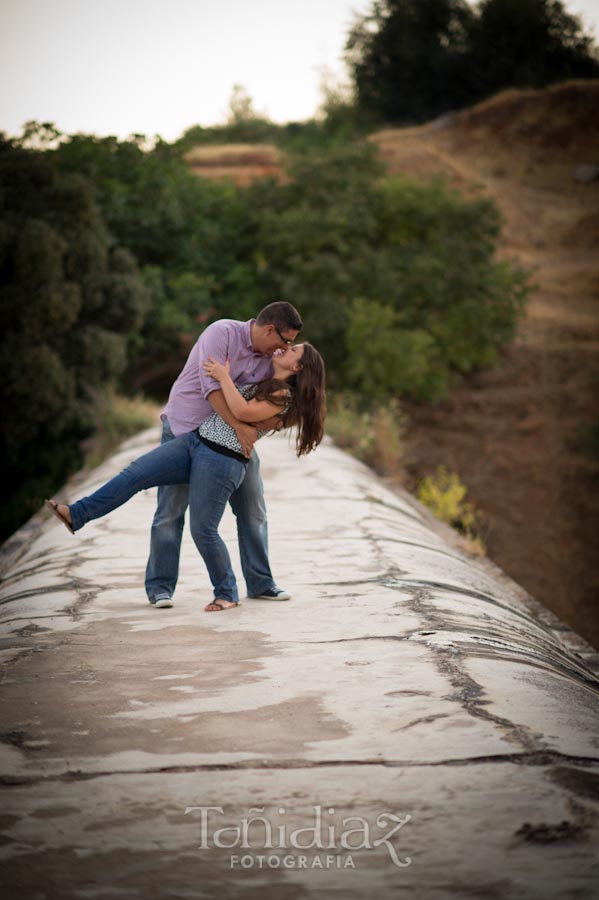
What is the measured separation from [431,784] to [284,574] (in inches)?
105

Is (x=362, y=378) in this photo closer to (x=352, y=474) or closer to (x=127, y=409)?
(x=127, y=409)

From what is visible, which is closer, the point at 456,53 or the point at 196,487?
the point at 196,487

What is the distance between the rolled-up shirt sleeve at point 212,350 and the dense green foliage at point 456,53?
120 feet

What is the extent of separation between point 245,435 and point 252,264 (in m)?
19.1

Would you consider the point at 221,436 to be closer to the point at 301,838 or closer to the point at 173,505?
the point at 173,505

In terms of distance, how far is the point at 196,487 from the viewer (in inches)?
164

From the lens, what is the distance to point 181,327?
65.4 feet

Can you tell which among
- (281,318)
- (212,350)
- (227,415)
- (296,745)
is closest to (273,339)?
(281,318)

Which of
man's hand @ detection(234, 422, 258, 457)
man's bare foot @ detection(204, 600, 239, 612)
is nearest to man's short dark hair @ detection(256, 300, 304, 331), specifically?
man's hand @ detection(234, 422, 258, 457)

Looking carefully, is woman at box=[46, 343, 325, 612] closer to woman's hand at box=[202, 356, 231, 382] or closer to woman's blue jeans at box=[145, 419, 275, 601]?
woman's hand at box=[202, 356, 231, 382]

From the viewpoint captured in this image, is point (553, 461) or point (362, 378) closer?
point (362, 378)

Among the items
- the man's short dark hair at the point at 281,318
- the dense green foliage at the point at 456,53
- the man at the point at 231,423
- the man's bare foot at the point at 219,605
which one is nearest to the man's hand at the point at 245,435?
the man at the point at 231,423

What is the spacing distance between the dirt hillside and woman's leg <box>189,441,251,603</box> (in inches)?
584

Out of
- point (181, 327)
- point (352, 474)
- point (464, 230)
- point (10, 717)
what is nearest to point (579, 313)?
point (464, 230)
